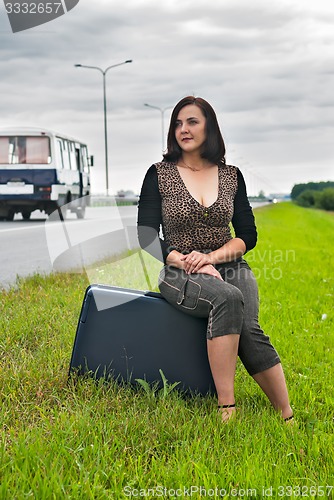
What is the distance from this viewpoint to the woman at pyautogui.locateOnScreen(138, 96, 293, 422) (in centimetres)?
405

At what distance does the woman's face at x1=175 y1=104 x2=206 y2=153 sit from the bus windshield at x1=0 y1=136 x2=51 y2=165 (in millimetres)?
20023

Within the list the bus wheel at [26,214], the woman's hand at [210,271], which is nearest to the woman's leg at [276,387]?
the woman's hand at [210,271]

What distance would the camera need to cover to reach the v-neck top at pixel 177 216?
14.6 ft

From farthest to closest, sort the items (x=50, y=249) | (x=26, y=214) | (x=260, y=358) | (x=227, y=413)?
(x=26, y=214), (x=50, y=249), (x=260, y=358), (x=227, y=413)

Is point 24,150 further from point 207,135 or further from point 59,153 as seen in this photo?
point 207,135

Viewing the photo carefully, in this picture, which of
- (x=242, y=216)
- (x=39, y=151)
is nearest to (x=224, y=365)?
(x=242, y=216)

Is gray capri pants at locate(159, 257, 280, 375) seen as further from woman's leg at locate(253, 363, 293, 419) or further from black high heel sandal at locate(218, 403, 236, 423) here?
black high heel sandal at locate(218, 403, 236, 423)

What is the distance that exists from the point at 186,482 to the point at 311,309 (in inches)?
205

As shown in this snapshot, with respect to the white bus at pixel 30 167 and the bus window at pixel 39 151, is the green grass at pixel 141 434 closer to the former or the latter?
the white bus at pixel 30 167

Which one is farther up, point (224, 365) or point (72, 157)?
point (224, 365)

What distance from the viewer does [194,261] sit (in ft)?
14.0

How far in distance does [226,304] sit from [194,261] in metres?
0.36

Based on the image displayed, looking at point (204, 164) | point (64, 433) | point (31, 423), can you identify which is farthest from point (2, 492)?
point (204, 164)

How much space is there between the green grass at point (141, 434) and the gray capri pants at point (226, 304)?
1.05ft
